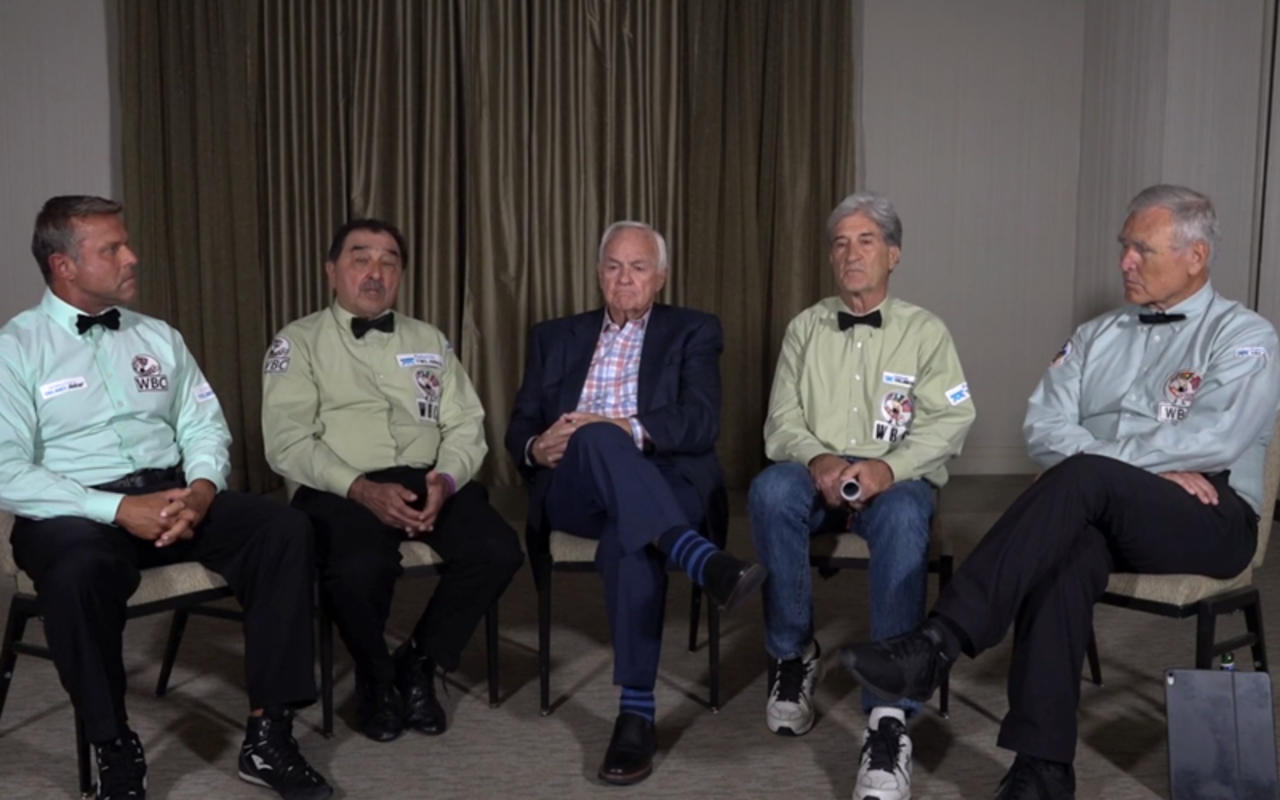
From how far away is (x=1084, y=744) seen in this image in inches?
107

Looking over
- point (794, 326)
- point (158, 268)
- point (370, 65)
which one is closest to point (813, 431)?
point (794, 326)

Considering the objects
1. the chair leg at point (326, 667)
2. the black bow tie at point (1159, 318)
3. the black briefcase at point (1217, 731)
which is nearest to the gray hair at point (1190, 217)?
the black bow tie at point (1159, 318)

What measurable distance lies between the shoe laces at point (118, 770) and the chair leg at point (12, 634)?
1.06 ft

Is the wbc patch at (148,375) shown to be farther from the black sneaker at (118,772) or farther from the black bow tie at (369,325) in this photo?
the black sneaker at (118,772)

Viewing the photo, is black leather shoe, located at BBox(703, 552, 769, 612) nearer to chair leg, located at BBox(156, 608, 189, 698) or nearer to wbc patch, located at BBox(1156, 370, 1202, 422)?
wbc patch, located at BBox(1156, 370, 1202, 422)

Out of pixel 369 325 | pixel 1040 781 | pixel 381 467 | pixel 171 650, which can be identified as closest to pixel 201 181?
pixel 369 325

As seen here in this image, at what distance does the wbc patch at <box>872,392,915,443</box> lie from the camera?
116 inches

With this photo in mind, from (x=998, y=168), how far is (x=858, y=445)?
3255 mm

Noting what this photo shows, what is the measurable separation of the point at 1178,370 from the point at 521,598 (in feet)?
6.88

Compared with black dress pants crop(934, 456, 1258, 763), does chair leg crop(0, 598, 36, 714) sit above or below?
below

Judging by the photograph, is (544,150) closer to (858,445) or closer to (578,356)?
(578,356)

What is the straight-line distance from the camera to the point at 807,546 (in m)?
2.79

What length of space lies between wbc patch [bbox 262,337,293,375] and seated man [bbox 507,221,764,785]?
592 mm

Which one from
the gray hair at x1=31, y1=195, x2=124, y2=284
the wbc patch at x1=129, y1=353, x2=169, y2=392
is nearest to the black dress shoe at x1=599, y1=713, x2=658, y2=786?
the wbc patch at x1=129, y1=353, x2=169, y2=392
